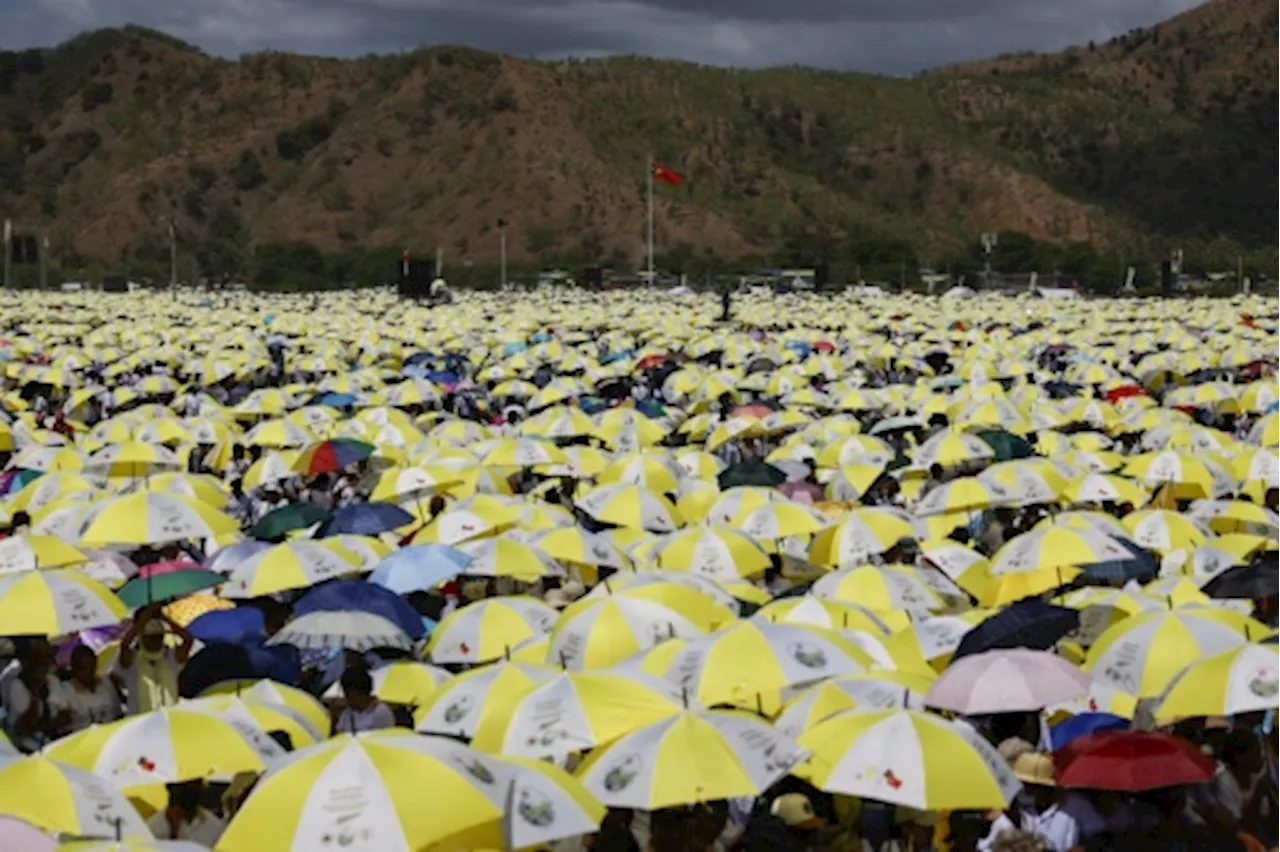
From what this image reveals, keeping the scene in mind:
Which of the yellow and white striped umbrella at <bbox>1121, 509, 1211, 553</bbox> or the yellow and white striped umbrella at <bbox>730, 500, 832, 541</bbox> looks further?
the yellow and white striped umbrella at <bbox>730, 500, 832, 541</bbox>

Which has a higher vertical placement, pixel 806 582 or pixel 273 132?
pixel 273 132

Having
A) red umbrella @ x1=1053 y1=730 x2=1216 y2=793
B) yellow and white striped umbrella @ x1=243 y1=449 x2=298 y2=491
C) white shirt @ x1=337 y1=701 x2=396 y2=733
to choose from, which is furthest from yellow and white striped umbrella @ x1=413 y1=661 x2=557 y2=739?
yellow and white striped umbrella @ x1=243 y1=449 x2=298 y2=491

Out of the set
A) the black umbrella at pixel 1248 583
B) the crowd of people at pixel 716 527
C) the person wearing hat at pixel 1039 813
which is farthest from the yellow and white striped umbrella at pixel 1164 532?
the person wearing hat at pixel 1039 813

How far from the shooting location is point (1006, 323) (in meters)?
41.5

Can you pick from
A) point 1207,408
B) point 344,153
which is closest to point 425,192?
point 344,153

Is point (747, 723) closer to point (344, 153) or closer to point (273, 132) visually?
point (344, 153)

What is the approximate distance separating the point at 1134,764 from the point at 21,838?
3.93 m

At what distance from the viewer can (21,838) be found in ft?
19.4

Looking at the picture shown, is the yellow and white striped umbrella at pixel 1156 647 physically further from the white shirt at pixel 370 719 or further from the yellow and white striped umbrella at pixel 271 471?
the yellow and white striped umbrella at pixel 271 471

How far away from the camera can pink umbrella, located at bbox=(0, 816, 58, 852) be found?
5879 millimetres

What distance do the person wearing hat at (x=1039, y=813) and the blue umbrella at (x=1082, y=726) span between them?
0.57m

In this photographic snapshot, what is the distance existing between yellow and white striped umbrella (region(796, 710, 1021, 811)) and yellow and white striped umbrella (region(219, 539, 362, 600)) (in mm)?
4687

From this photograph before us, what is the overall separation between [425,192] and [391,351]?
92312 millimetres

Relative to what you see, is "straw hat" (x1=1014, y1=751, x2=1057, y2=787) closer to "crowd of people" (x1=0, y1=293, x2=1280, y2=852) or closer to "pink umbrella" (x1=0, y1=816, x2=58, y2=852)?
"crowd of people" (x1=0, y1=293, x2=1280, y2=852)
